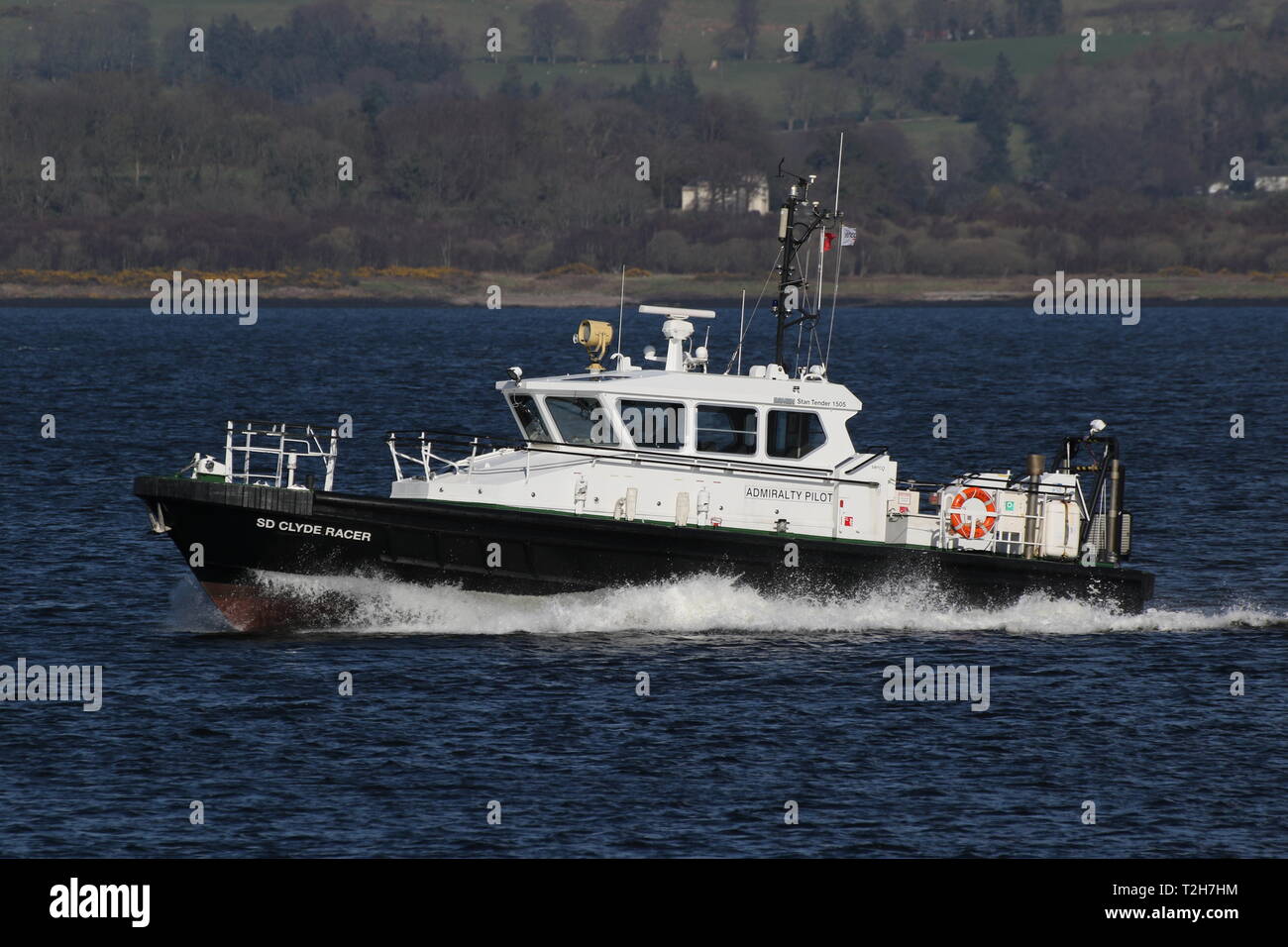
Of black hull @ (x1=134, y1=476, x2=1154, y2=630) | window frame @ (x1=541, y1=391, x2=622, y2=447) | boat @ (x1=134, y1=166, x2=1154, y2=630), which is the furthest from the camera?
window frame @ (x1=541, y1=391, x2=622, y2=447)

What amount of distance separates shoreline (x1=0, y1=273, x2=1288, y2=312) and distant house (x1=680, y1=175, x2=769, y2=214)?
21491mm

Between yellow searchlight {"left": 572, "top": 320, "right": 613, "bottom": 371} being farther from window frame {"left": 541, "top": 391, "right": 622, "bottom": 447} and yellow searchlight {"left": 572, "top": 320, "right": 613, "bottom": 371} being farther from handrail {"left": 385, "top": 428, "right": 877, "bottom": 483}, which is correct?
handrail {"left": 385, "top": 428, "right": 877, "bottom": 483}

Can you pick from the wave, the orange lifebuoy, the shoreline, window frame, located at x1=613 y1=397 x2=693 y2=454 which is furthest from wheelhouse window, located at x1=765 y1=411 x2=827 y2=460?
the shoreline

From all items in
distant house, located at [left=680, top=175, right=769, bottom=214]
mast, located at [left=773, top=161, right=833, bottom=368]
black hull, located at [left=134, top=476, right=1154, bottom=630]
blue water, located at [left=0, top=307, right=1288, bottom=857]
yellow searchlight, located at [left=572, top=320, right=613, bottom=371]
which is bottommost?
blue water, located at [left=0, top=307, right=1288, bottom=857]

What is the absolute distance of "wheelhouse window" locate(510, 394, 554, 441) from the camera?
26.0 m

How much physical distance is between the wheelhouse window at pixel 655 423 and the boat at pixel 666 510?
20 millimetres

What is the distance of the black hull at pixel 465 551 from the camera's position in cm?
2473

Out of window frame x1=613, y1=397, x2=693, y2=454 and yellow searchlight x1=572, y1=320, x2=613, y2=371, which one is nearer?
yellow searchlight x1=572, y1=320, x2=613, y2=371

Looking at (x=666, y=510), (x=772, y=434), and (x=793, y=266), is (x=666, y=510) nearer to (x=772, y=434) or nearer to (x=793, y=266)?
(x=772, y=434)

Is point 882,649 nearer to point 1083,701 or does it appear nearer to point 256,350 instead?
point 1083,701

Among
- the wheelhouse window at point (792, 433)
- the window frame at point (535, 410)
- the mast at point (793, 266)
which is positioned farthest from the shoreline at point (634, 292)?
the window frame at point (535, 410)

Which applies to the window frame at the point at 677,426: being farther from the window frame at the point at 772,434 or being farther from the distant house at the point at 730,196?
the distant house at the point at 730,196
